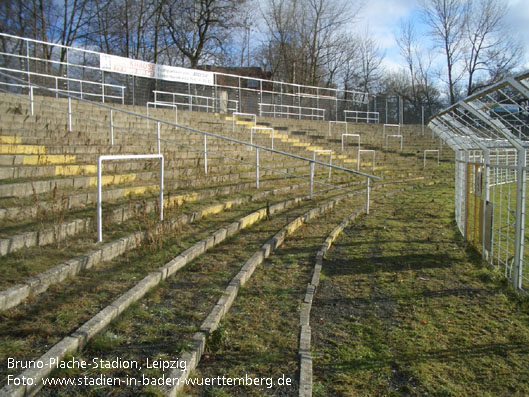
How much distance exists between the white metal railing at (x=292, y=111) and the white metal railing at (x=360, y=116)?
2623 mm

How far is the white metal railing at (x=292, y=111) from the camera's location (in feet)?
84.7

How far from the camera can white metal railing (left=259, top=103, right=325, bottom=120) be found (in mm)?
25812

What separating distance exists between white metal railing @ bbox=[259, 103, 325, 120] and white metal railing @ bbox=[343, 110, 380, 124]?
262 cm

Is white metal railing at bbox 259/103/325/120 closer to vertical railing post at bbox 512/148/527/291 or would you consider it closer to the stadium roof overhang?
the stadium roof overhang

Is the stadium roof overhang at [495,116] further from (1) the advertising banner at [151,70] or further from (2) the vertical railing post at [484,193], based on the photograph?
(1) the advertising banner at [151,70]

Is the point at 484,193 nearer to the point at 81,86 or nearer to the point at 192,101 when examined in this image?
the point at 81,86

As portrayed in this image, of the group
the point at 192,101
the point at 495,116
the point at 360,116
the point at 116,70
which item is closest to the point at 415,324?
the point at 495,116

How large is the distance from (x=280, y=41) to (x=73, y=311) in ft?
131

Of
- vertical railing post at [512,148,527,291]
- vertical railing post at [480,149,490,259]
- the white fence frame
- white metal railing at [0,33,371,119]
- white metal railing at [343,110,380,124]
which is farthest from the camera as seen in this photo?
white metal railing at [343,110,380,124]

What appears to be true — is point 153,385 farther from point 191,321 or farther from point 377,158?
point 377,158

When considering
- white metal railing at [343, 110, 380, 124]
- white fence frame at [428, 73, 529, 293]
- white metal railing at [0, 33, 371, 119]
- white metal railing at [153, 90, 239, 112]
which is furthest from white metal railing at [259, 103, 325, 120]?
white fence frame at [428, 73, 529, 293]

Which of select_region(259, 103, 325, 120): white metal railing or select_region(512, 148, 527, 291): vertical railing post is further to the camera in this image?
select_region(259, 103, 325, 120): white metal railing

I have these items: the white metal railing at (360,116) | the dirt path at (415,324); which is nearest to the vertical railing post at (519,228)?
the dirt path at (415,324)

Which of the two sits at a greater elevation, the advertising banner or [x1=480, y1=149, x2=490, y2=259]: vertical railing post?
the advertising banner
